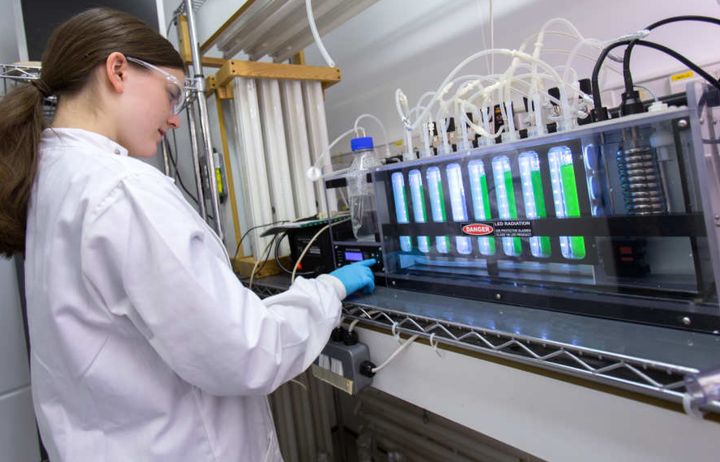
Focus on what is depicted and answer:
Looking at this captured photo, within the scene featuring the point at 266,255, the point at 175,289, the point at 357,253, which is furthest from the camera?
the point at 266,255

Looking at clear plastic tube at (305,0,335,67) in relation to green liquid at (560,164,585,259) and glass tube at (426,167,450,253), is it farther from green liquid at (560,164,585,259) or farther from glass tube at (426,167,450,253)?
green liquid at (560,164,585,259)

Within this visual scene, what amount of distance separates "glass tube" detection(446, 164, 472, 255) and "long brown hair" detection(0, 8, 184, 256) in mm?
658

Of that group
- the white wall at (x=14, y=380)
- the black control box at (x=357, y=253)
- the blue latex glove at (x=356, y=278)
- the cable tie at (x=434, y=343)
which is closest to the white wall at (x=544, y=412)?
the cable tie at (x=434, y=343)

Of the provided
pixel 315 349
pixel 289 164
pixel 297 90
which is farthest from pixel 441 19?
pixel 315 349

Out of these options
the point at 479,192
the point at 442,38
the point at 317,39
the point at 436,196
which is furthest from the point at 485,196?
the point at 442,38

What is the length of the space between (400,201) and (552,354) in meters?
0.54

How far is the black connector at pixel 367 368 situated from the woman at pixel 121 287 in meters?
0.18

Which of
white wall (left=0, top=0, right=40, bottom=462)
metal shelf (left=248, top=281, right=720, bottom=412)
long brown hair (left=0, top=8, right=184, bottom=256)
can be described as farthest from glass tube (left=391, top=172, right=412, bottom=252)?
white wall (left=0, top=0, right=40, bottom=462)

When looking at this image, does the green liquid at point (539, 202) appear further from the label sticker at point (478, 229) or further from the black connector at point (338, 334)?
the black connector at point (338, 334)

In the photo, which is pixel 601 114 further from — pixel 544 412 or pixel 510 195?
pixel 544 412

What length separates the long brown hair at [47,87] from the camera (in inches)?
27.6

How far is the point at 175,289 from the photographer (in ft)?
1.98

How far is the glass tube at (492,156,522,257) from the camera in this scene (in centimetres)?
85

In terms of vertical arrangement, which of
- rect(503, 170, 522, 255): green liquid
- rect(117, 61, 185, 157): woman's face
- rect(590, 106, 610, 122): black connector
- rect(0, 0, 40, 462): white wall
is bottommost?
rect(0, 0, 40, 462): white wall
